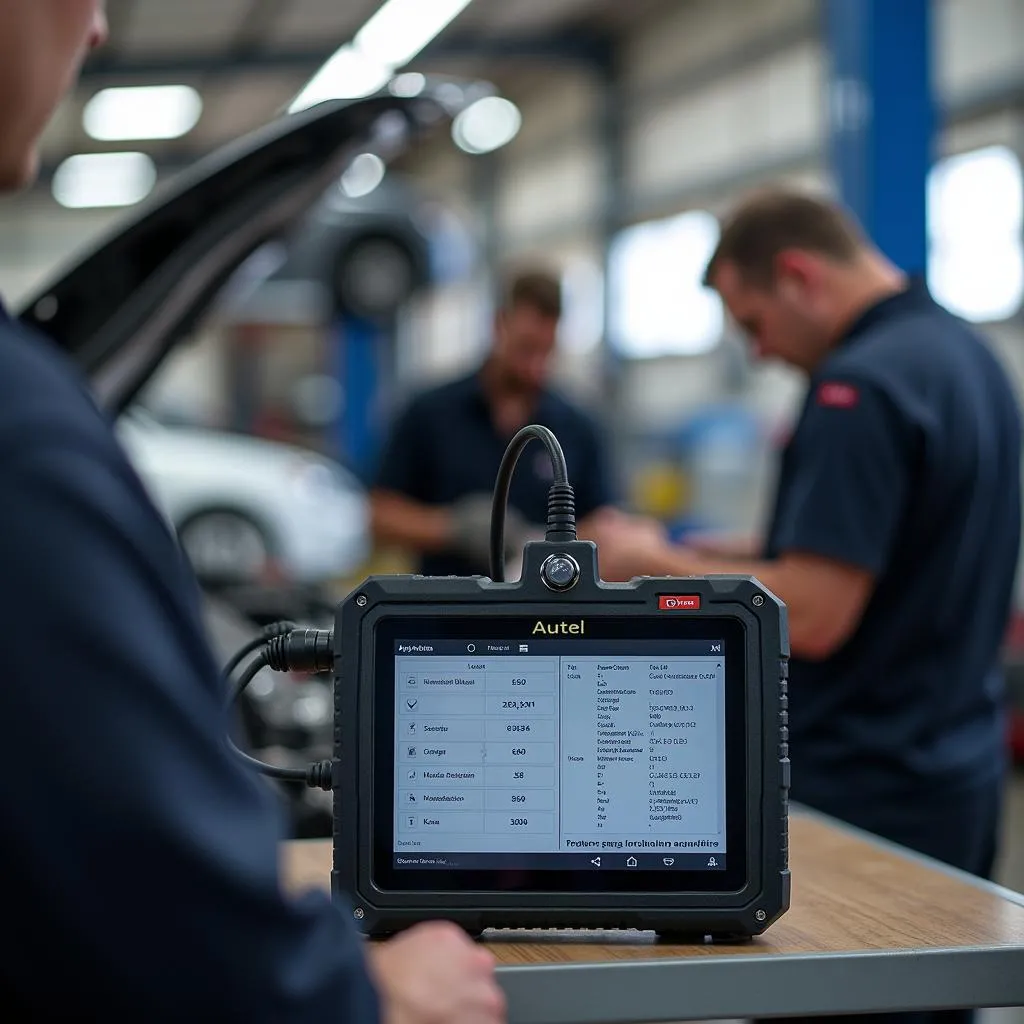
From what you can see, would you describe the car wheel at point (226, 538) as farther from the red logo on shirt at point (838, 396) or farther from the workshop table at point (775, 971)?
the workshop table at point (775, 971)

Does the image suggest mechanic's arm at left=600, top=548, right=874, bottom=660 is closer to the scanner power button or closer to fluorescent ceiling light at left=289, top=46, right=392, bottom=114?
the scanner power button

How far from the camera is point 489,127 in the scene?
14.1 metres

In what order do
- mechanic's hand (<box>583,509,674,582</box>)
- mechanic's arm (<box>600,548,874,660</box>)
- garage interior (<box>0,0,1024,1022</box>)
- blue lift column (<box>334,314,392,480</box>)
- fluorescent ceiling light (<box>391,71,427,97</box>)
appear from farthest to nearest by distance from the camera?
blue lift column (<box>334,314,392,480</box>), garage interior (<box>0,0,1024,1022</box>), fluorescent ceiling light (<box>391,71,427,97</box>), mechanic's hand (<box>583,509,674,582</box>), mechanic's arm (<box>600,548,874,660</box>)

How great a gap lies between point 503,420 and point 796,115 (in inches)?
284

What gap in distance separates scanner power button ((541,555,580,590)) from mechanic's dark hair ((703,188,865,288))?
1174mm

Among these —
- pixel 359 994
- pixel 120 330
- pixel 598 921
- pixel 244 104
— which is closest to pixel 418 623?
pixel 598 921

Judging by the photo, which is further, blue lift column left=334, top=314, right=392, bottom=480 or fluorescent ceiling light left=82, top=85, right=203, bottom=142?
fluorescent ceiling light left=82, top=85, right=203, bottom=142

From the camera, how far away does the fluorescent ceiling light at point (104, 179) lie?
1584 centimetres

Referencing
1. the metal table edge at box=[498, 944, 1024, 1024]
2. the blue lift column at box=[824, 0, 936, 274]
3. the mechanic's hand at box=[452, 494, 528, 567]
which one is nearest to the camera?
the metal table edge at box=[498, 944, 1024, 1024]

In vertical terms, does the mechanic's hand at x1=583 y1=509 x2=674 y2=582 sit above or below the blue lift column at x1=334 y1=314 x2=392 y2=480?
above

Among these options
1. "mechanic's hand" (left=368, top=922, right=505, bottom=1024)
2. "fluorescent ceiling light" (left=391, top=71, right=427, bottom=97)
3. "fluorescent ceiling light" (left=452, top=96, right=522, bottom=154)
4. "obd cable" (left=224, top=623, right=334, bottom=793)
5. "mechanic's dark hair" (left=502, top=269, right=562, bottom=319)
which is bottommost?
"mechanic's hand" (left=368, top=922, right=505, bottom=1024)

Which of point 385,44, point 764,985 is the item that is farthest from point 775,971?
point 385,44

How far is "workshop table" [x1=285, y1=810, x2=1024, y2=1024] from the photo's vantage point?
1.06m

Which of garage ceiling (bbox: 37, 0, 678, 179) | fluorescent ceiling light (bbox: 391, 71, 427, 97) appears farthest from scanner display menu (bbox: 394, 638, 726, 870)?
garage ceiling (bbox: 37, 0, 678, 179)
